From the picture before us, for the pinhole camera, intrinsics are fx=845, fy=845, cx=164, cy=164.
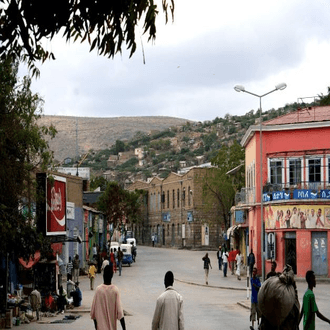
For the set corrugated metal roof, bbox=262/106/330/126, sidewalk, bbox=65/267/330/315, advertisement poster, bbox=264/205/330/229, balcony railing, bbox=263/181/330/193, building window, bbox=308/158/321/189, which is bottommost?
sidewalk, bbox=65/267/330/315

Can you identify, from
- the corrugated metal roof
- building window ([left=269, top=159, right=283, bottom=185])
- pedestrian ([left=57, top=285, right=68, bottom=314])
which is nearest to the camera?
pedestrian ([left=57, top=285, right=68, bottom=314])

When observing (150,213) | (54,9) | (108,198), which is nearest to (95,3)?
(54,9)

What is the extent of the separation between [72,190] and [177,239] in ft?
159

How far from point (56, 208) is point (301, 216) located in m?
21.4

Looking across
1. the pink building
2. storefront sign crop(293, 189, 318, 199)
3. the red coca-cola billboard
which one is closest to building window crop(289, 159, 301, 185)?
the pink building

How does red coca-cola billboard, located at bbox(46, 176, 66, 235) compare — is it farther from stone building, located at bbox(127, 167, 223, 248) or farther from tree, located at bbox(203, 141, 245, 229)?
stone building, located at bbox(127, 167, 223, 248)

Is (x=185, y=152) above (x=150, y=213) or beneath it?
above

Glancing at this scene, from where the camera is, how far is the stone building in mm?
94375

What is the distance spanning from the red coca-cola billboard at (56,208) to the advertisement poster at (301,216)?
20.0 meters

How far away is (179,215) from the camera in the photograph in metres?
102

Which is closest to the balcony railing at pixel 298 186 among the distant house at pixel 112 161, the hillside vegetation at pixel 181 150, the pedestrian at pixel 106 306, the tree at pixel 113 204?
the tree at pixel 113 204

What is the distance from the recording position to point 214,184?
7712cm

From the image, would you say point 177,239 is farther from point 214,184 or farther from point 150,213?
point 214,184

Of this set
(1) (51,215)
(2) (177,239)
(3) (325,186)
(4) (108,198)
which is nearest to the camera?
(1) (51,215)
